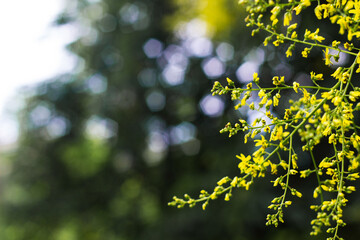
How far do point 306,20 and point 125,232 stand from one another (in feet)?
15.6

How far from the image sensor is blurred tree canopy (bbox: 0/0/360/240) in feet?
16.9

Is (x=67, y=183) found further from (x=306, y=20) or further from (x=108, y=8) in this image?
(x=306, y=20)

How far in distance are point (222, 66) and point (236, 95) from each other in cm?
440

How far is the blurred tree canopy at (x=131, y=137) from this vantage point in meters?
5.16

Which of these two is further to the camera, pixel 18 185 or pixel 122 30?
pixel 18 185

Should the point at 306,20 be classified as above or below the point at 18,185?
above

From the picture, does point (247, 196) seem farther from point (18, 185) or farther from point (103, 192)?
point (18, 185)

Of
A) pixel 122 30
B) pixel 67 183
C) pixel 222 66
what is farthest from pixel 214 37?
pixel 67 183

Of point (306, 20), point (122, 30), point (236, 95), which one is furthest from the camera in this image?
point (122, 30)

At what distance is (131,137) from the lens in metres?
6.78

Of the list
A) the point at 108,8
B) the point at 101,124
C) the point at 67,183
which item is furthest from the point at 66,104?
the point at 108,8

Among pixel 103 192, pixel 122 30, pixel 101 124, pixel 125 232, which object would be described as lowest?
pixel 125 232

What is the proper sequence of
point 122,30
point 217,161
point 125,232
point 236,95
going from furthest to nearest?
point 122,30
point 125,232
point 217,161
point 236,95

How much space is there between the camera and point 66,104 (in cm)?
801
